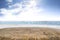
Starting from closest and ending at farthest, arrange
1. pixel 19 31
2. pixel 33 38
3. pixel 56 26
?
1. pixel 33 38
2. pixel 19 31
3. pixel 56 26

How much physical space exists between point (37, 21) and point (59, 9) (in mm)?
370

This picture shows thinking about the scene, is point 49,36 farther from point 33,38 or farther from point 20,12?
point 20,12

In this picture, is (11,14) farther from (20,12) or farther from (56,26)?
(56,26)

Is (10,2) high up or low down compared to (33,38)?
up

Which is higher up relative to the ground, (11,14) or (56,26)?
(11,14)

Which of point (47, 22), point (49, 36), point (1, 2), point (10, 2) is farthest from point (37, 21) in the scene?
point (1, 2)

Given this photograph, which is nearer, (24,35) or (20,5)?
(24,35)

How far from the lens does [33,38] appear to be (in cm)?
115

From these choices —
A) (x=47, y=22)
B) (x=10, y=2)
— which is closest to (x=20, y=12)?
(x=10, y=2)

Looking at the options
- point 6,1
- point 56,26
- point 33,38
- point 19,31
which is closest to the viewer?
point 33,38

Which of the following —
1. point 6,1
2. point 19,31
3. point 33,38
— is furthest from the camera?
point 6,1

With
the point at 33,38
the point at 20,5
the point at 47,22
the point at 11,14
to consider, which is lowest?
the point at 33,38

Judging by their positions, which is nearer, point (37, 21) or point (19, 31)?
point (19, 31)

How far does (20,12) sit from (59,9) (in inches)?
23.0
